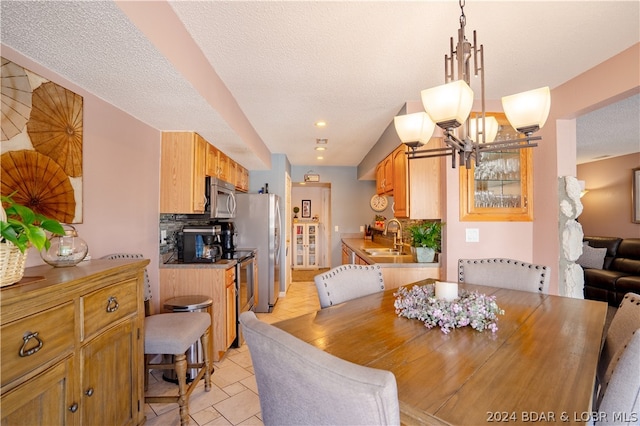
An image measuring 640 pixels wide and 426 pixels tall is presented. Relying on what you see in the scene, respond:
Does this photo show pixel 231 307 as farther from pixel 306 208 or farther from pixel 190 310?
pixel 306 208

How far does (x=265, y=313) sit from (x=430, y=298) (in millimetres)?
3071

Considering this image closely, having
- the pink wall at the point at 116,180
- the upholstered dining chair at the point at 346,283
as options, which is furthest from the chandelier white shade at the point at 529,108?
the pink wall at the point at 116,180

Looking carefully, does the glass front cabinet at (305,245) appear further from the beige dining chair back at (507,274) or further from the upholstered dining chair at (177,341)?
the beige dining chair back at (507,274)

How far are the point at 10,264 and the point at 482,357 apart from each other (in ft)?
5.39

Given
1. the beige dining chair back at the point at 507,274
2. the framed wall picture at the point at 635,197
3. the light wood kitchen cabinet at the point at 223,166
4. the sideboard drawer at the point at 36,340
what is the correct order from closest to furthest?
the sideboard drawer at the point at 36,340 < the beige dining chair back at the point at 507,274 < the light wood kitchen cabinet at the point at 223,166 < the framed wall picture at the point at 635,197

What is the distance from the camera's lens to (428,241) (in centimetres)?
285

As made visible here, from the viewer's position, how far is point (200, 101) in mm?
2010

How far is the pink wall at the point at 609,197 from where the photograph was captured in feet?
17.0

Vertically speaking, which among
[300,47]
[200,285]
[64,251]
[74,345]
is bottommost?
[200,285]

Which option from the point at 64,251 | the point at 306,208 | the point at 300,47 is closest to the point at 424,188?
the point at 300,47

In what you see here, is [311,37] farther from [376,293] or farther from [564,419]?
[564,419]

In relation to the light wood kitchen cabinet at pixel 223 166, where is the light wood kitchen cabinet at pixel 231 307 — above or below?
below

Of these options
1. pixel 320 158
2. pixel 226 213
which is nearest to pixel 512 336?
pixel 226 213

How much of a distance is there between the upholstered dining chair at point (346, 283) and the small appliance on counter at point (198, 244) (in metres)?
1.53
